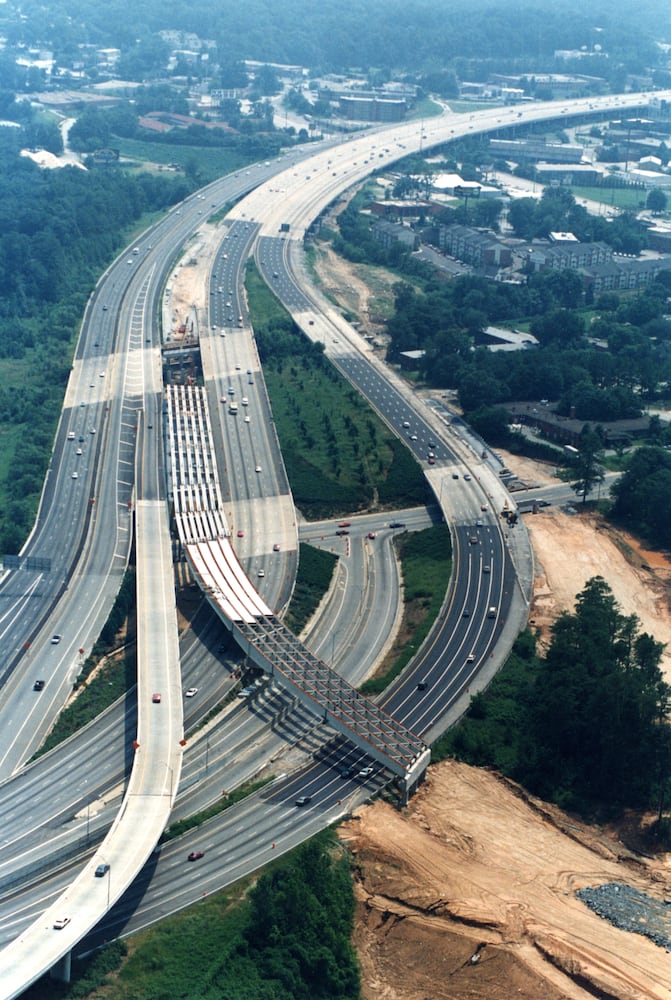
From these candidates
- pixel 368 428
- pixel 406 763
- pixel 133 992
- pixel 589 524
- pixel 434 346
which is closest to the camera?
pixel 133 992

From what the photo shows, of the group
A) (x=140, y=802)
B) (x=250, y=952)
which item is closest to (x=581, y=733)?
(x=250, y=952)

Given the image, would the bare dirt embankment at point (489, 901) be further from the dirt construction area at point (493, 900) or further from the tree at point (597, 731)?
the tree at point (597, 731)

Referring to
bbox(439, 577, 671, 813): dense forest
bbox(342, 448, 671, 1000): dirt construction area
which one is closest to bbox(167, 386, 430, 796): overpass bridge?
bbox(342, 448, 671, 1000): dirt construction area

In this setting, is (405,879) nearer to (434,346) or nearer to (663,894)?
(663,894)

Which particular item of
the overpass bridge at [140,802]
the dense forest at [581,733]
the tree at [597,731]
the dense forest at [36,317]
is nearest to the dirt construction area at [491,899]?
the dense forest at [581,733]

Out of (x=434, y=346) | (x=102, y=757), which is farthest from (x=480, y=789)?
(x=434, y=346)

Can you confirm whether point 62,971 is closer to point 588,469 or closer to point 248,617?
point 248,617

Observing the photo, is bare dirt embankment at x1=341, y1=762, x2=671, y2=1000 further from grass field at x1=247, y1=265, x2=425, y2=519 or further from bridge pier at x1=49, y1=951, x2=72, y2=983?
grass field at x1=247, y1=265, x2=425, y2=519
